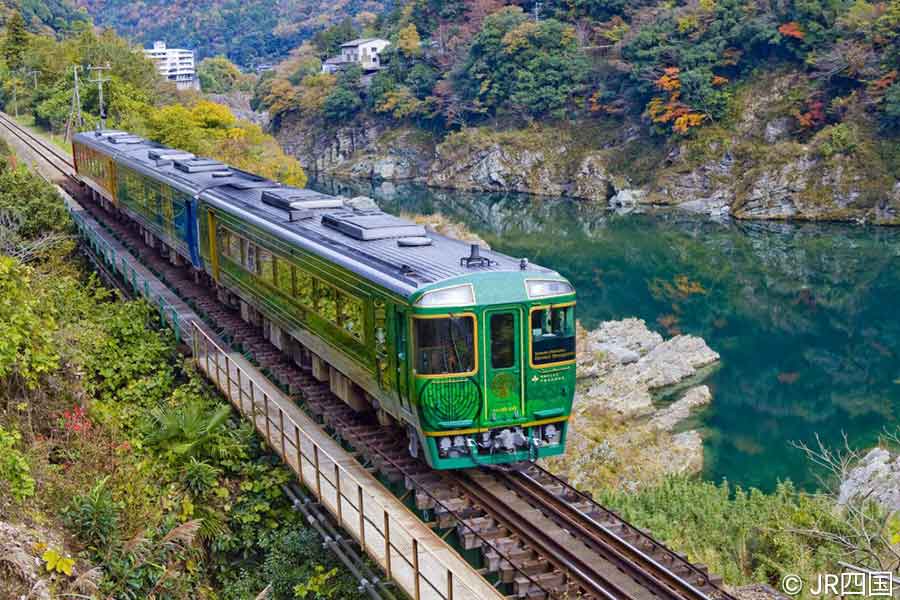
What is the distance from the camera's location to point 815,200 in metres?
59.7

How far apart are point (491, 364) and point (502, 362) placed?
0.52 feet

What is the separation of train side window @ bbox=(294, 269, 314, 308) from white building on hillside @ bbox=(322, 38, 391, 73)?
9078cm

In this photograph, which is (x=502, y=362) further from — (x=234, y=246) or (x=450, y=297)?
(x=234, y=246)

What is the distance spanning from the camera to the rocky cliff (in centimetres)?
5912

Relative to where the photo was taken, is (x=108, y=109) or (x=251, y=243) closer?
(x=251, y=243)

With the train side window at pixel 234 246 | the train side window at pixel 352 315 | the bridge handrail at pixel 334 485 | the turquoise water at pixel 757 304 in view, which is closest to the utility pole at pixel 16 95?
the turquoise water at pixel 757 304

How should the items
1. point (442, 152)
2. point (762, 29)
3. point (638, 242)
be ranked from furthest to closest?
point (442, 152), point (762, 29), point (638, 242)

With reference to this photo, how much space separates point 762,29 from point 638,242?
62.4ft

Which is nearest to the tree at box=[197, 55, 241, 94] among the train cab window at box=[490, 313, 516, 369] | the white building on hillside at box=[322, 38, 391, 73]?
the white building on hillside at box=[322, 38, 391, 73]

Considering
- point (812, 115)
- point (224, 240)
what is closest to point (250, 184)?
point (224, 240)

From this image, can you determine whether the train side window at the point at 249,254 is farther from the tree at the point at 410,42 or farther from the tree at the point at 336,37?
the tree at the point at 336,37

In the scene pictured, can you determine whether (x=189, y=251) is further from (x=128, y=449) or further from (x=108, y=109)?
(x=108, y=109)

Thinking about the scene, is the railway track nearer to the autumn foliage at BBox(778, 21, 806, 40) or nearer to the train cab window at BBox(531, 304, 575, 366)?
the train cab window at BBox(531, 304, 575, 366)

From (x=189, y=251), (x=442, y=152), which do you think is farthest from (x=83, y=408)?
(x=442, y=152)
